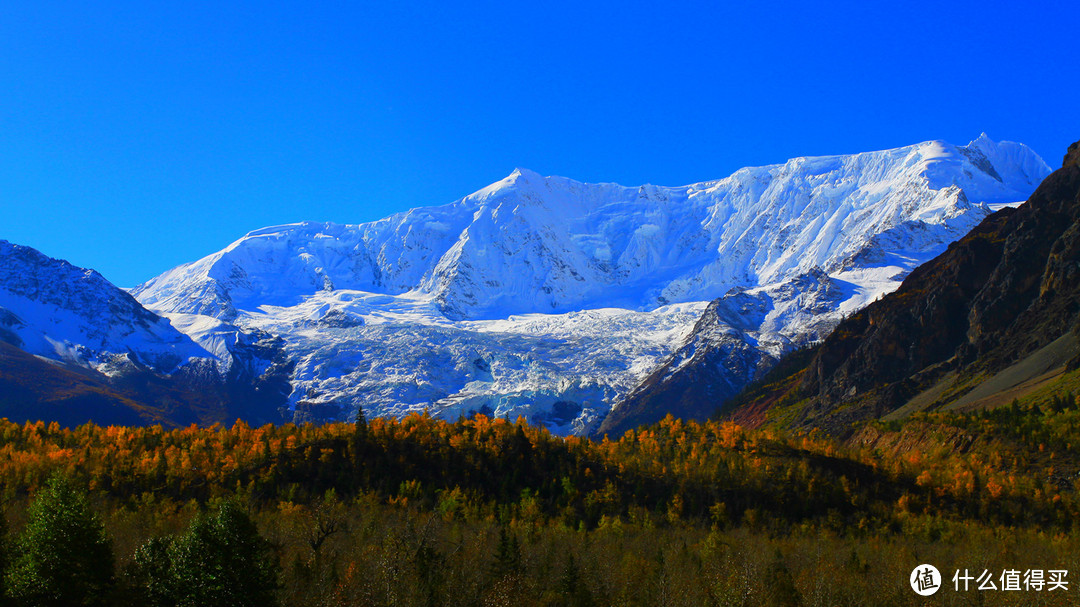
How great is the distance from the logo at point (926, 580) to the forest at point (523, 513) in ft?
4.10

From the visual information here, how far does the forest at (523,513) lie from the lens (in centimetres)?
6581

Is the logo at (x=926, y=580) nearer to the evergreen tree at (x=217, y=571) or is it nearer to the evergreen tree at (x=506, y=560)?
the evergreen tree at (x=506, y=560)

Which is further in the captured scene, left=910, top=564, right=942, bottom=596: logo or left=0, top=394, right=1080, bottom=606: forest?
A: left=910, top=564, right=942, bottom=596: logo

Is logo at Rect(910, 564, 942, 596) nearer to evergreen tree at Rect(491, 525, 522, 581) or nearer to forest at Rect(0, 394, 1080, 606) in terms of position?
forest at Rect(0, 394, 1080, 606)

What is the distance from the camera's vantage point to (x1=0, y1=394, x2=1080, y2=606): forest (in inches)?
2591

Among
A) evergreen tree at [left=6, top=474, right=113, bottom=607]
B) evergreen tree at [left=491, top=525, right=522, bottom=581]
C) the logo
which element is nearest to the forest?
evergreen tree at [left=6, top=474, right=113, bottom=607]

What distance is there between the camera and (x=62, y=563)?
60.9 meters

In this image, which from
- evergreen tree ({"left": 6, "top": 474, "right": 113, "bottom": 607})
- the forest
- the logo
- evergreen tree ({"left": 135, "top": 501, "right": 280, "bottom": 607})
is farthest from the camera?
the logo

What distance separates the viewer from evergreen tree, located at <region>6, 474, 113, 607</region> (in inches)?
2349

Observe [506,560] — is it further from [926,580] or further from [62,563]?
[926,580]

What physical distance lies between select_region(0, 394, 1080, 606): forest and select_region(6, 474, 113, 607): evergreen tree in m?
0.14

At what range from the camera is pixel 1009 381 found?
197 meters

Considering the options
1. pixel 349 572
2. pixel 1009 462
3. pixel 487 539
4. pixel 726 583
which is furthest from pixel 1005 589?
pixel 1009 462

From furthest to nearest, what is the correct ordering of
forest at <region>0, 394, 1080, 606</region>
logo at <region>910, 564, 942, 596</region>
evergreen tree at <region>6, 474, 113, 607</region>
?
1. logo at <region>910, 564, 942, 596</region>
2. forest at <region>0, 394, 1080, 606</region>
3. evergreen tree at <region>6, 474, 113, 607</region>
